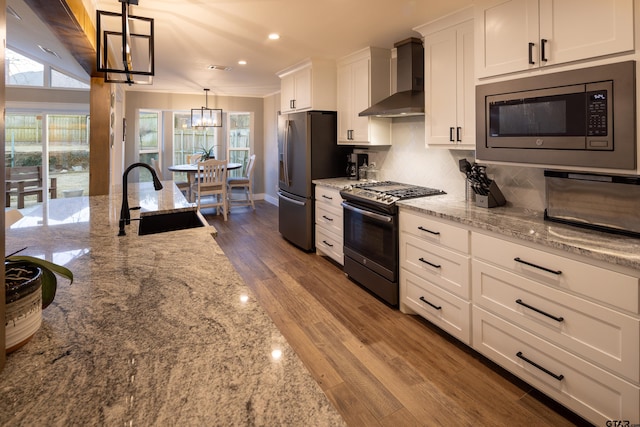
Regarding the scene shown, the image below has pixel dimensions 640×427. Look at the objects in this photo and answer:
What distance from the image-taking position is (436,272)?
248 cm

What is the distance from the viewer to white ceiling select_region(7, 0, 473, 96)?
8.34 ft

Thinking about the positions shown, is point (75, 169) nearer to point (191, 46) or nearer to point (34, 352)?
point (191, 46)

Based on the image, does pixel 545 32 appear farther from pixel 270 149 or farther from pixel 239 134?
pixel 239 134

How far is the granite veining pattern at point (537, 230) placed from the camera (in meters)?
1.53

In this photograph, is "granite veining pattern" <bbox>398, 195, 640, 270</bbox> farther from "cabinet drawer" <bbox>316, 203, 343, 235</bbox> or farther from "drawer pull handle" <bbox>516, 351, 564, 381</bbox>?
"cabinet drawer" <bbox>316, 203, 343, 235</bbox>

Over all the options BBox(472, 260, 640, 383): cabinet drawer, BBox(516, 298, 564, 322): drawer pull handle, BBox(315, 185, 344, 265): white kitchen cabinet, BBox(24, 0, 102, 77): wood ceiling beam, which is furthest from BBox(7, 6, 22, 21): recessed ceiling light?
BBox(516, 298, 564, 322): drawer pull handle

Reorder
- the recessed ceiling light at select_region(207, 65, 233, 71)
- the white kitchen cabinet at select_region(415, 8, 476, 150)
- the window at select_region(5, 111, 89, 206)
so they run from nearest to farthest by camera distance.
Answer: the white kitchen cabinet at select_region(415, 8, 476, 150)
the recessed ceiling light at select_region(207, 65, 233, 71)
the window at select_region(5, 111, 89, 206)

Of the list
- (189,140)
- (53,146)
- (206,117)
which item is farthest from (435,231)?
(189,140)

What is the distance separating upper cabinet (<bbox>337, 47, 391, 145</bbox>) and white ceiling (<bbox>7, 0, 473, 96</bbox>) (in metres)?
0.13

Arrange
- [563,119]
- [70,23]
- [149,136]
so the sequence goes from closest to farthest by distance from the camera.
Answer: [563,119], [70,23], [149,136]

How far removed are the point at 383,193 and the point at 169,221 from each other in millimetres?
1737

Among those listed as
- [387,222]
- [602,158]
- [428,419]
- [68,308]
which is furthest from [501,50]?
[68,308]

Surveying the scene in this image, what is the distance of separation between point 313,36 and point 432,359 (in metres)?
2.89

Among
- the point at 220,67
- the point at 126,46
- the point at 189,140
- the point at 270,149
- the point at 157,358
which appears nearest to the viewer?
the point at 157,358
